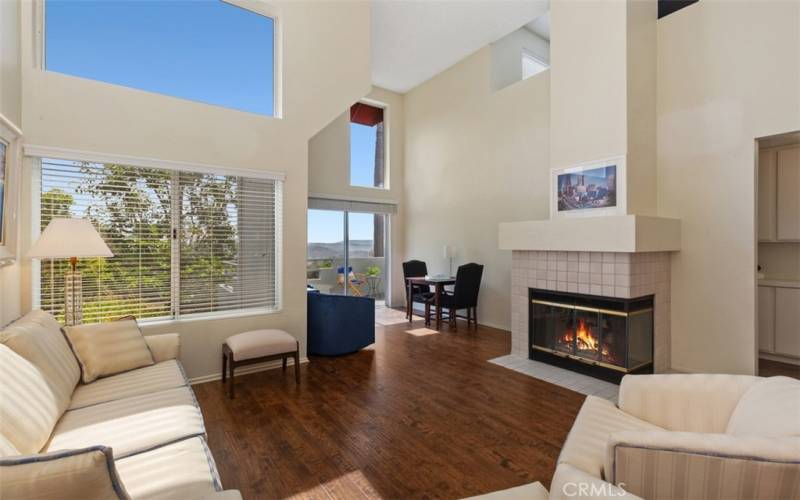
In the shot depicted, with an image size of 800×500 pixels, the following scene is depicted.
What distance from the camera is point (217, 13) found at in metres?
3.73

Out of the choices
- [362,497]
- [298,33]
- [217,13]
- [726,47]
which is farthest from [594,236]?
[217,13]

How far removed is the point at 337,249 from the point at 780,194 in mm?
6089

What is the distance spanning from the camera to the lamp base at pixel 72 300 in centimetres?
270

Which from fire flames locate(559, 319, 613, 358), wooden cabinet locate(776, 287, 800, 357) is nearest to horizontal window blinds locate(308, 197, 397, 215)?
fire flames locate(559, 319, 613, 358)

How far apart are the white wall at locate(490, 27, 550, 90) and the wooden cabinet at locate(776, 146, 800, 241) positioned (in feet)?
11.3

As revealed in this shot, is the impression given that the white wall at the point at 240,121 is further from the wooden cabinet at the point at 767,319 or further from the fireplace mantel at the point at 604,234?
the wooden cabinet at the point at 767,319

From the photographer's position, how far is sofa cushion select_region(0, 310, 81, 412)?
175cm

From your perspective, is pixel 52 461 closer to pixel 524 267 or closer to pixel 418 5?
pixel 524 267

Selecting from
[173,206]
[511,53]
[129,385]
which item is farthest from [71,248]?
[511,53]

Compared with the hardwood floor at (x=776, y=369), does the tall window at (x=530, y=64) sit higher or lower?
higher

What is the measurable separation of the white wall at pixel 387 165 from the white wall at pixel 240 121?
218 centimetres

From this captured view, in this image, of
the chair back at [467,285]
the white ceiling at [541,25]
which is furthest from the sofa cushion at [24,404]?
the white ceiling at [541,25]

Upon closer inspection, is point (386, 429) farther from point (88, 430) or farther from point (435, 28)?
point (435, 28)

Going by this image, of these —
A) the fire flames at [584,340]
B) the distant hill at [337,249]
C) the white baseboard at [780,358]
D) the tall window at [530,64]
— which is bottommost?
the white baseboard at [780,358]
